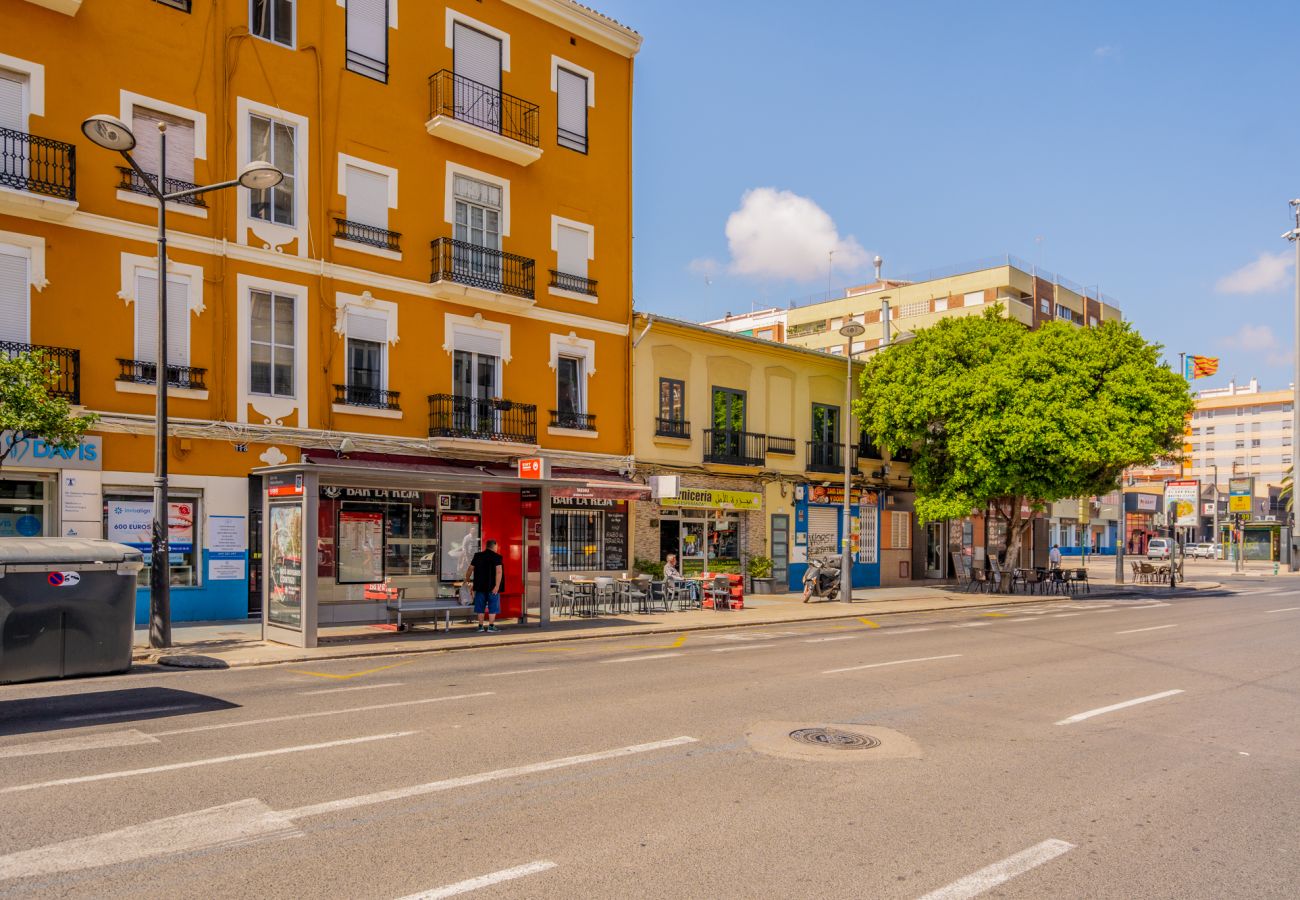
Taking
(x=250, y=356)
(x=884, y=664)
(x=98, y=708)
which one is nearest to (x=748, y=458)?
(x=250, y=356)

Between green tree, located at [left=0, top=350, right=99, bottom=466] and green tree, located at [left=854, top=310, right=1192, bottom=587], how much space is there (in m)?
24.5

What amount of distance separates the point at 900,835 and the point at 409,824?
3.13 metres

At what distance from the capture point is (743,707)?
1022 centimetres

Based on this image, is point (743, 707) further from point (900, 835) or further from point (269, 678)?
point (269, 678)

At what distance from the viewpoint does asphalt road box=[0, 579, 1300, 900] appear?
5.23m

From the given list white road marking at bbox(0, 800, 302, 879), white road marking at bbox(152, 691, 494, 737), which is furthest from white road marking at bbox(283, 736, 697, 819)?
white road marking at bbox(152, 691, 494, 737)

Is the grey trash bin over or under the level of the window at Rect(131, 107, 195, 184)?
under

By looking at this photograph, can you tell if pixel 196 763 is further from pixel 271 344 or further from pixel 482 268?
pixel 482 268

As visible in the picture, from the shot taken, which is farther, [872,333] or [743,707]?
[872,333]

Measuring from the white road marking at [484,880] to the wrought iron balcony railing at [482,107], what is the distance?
69.0 feet

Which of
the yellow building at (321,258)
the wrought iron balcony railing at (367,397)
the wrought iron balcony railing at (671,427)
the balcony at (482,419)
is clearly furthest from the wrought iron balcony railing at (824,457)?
the wrought iron balcony railing at (367,397)

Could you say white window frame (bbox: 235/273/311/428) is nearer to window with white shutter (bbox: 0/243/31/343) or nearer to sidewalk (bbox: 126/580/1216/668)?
window with white shutter (bbox: 0/243/31/343)

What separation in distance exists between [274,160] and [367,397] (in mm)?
5555

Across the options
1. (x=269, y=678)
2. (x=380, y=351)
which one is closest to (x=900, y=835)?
(x=269, y=678)
